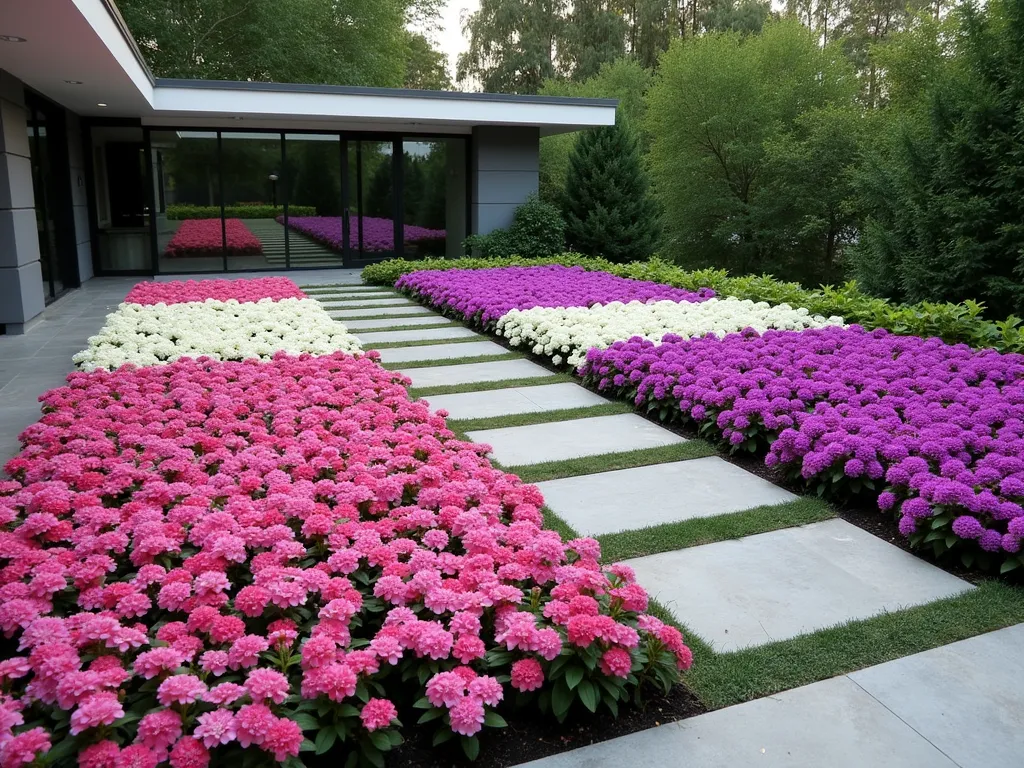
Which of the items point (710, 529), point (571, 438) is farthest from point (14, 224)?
point (710, 529)

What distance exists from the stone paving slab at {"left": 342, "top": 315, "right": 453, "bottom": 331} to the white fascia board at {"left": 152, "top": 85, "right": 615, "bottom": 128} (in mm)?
5124

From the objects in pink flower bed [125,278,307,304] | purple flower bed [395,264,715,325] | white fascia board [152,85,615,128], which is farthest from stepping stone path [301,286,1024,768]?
white fascia board [152,85,615,128]

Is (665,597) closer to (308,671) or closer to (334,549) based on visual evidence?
(334,549)

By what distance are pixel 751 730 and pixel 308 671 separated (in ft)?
4.34

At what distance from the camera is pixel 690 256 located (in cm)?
2233

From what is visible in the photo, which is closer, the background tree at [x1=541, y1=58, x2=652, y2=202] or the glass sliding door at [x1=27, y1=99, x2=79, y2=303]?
the glass sliding door at [x1=27, y1=99, x2=79, y2=303]

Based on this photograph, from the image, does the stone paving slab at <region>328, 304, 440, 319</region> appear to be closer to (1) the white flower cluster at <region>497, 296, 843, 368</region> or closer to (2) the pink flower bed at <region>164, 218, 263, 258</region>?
(1) the white flower cluster at <region>497, 296, 843, 368</region>

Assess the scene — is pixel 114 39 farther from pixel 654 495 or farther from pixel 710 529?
pixel 710 529

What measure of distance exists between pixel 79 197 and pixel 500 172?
7344 millimetres

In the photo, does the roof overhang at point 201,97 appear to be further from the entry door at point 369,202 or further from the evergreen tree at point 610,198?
the evergreen tree at point 610,198

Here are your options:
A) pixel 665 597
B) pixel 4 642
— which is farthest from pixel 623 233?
pixel 4 642

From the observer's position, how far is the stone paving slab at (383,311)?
32.7 ft

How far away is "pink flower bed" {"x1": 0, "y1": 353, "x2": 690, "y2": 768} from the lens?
2074 millimetres

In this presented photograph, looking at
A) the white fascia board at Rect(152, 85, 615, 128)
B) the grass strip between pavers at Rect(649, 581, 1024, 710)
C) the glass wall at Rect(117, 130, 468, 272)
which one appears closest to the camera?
the grass strip between pavers at Rect(649, 581, 1024, 710)
